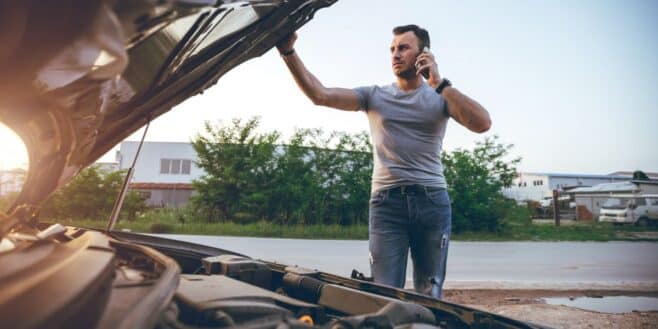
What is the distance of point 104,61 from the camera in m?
0.90

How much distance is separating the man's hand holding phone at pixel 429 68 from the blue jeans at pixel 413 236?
56 centimetres

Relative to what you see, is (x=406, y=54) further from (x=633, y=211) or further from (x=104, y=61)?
(x=633, y=211)

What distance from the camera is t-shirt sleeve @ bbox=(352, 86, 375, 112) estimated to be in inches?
101

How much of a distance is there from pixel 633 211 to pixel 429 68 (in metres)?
18.8

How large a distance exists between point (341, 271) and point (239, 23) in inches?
200

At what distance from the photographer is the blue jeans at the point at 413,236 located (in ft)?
7.40

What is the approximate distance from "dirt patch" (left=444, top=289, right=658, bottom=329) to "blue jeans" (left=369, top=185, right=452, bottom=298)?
1.69 meters

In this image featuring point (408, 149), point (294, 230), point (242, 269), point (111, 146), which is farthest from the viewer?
point (294, 230)

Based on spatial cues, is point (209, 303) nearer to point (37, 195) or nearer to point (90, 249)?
point (90, 249)

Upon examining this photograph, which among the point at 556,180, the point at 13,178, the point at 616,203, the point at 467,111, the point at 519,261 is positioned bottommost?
the point at 519,261

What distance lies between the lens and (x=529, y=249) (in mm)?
9648

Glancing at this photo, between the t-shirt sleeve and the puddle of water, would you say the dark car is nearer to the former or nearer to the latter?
the t-shirt sleeve

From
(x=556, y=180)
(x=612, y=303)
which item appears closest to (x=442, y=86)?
(x=612, y=303)

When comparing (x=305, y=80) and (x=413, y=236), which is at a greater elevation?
(x=305, y=80)
